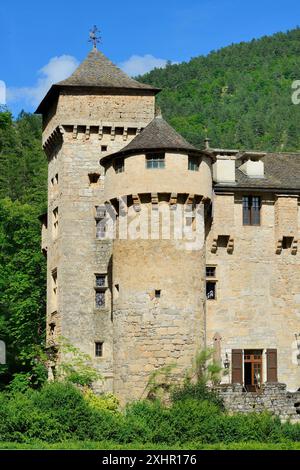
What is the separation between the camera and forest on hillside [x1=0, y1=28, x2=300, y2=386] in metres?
55.8

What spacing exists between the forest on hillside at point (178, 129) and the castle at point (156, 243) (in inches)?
149

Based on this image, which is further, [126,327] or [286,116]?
[286,116]

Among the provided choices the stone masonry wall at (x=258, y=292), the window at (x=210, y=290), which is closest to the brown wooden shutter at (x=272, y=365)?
the stone masonry wall at (x=258, y=292)

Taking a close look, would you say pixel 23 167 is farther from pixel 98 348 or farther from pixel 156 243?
pixel 156 243

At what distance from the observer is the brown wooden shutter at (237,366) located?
137ft

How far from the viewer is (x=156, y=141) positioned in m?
40.4

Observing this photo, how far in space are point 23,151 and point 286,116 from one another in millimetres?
41635

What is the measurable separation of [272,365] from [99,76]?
1501 centimetres

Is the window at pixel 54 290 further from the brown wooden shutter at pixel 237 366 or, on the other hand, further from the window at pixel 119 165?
the brown wooden shutter at pixel 237 366

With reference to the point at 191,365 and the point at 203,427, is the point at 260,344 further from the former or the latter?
the point at 203,427

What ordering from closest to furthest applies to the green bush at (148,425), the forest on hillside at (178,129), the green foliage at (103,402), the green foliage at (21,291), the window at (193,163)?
the green bush at (148,425)
the green foliage at (103,402)
the window at (193,163)
the green foliage at (21,291)
the forest on hillside at (178,129)
